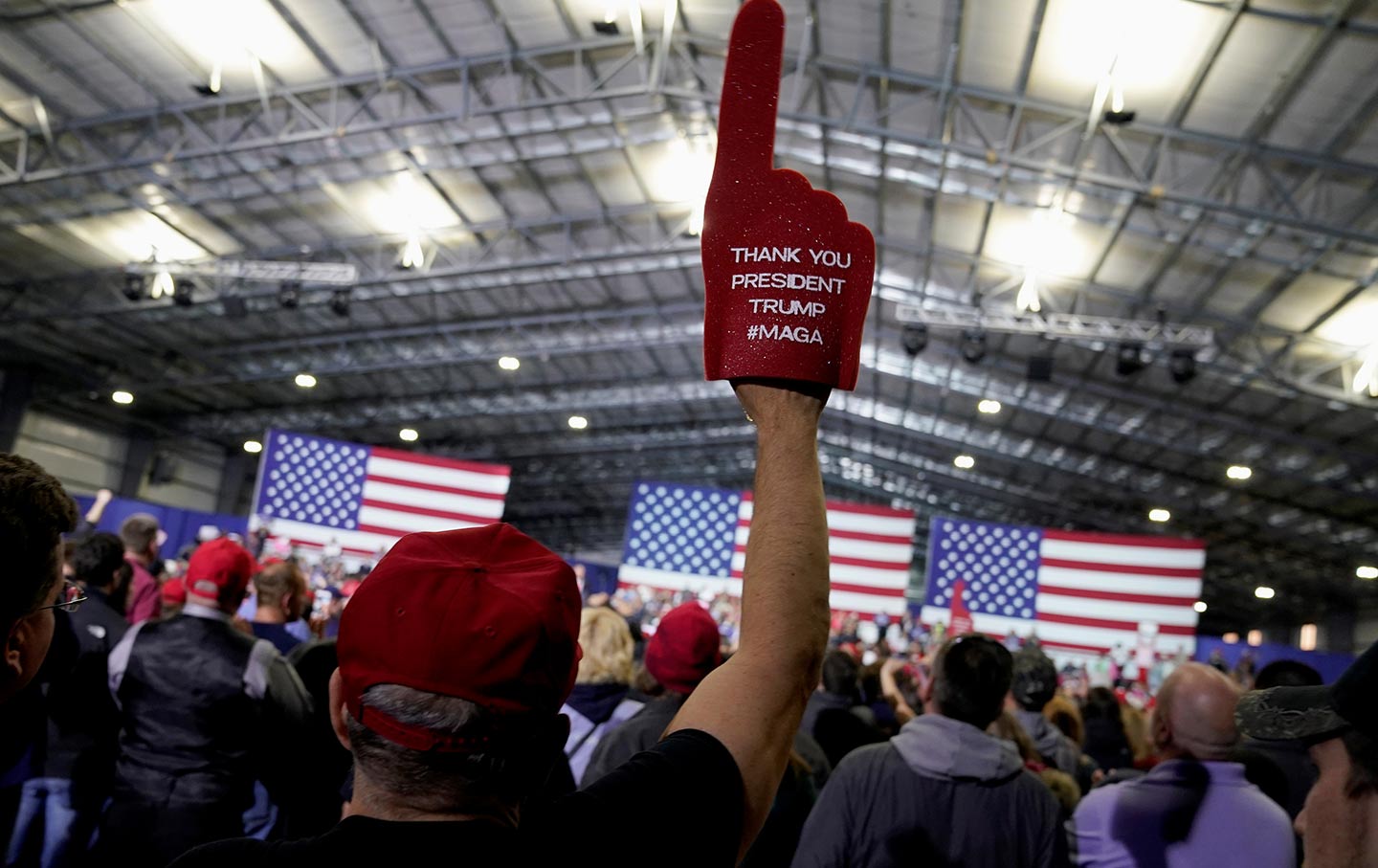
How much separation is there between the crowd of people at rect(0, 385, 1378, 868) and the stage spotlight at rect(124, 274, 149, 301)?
12.1 m

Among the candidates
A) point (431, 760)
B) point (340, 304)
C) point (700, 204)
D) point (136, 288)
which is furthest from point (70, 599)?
point (136, 288)

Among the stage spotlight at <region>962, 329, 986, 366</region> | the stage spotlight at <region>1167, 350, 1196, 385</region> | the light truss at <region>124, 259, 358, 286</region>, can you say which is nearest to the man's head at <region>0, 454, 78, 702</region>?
the stage spotlight at <region>1167, 350, 1196, 385</region>

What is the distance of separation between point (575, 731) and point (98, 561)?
6.44 ft

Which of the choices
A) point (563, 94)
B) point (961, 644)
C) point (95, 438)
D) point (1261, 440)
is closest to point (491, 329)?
point (563, 94)

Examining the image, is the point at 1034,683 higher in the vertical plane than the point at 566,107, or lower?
lower

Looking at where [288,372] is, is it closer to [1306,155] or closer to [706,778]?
[1306,155]

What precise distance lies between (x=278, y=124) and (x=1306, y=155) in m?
11.5

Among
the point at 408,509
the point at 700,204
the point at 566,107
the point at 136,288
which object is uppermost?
the point at 566,107

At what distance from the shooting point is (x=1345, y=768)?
1209 millimetres

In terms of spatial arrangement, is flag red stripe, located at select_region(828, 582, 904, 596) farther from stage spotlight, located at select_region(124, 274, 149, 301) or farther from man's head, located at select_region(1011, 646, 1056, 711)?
stage spotlight, located at select_region(124, 274, 149, 301)

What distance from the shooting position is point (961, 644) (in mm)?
2602

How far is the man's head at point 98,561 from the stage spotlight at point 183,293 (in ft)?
43.2

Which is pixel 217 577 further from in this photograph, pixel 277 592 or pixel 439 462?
pixel 439 462

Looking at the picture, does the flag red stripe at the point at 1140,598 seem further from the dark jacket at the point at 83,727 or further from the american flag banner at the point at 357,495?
the dark jacket at the point at 83,727
